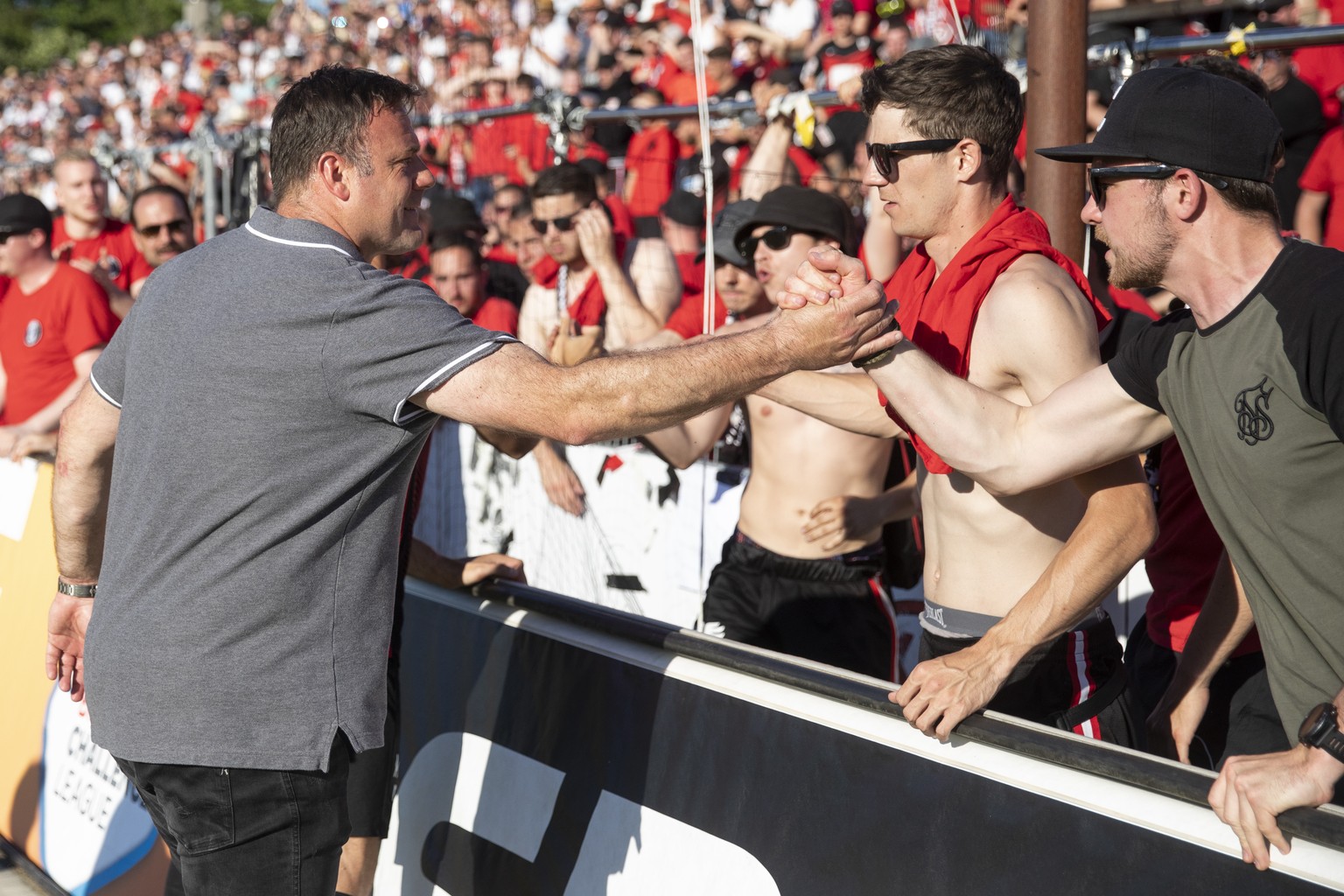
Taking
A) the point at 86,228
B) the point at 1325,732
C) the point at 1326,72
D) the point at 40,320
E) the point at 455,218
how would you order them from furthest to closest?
the point at 86,228 → the point at 455,218 → the point at 40,320 → the point at 1326,72 → the point at 1325,732

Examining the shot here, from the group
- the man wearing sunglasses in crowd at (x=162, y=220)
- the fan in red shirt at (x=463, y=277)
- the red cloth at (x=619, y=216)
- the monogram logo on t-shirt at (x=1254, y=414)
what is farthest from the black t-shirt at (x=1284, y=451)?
the man wearing sunglasses in crowd at (x=162, y=220)

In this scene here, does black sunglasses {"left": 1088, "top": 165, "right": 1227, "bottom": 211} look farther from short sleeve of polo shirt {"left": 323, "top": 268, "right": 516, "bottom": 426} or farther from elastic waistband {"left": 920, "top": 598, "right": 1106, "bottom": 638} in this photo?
short sleeve of polo shirt {"left": 323, "top": 268, "right": 516, "bottom": 426}

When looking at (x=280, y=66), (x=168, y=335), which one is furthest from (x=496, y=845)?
→ (x=280, y=66)

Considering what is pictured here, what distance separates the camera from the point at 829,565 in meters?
4.38

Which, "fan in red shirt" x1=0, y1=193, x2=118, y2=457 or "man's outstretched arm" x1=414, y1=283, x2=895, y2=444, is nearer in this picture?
"man's outstretched arm" x1=414, y1=283, x2=895, y2=444

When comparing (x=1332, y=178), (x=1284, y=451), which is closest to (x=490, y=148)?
(x=1332, y=178)

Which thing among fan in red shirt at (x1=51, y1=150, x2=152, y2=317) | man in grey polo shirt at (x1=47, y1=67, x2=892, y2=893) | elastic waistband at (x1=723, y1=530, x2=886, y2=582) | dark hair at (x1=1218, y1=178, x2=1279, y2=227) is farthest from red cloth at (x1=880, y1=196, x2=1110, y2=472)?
fan in red shirt at (x1=51, y1=150, x2=152, y2=317)

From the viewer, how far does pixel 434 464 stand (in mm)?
7066

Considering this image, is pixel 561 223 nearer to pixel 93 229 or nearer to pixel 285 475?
pixel 93 229

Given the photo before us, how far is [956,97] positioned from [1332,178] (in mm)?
3865

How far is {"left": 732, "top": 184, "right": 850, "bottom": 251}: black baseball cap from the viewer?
183 inches

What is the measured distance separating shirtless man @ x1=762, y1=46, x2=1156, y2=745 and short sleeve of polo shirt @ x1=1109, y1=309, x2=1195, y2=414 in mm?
234

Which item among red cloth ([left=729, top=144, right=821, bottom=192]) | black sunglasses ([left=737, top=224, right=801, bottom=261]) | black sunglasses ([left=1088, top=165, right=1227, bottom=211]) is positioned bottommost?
black sunglasses ([left=737, top=224, right=801, bottom=261])

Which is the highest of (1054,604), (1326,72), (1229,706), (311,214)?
(1326,72)
